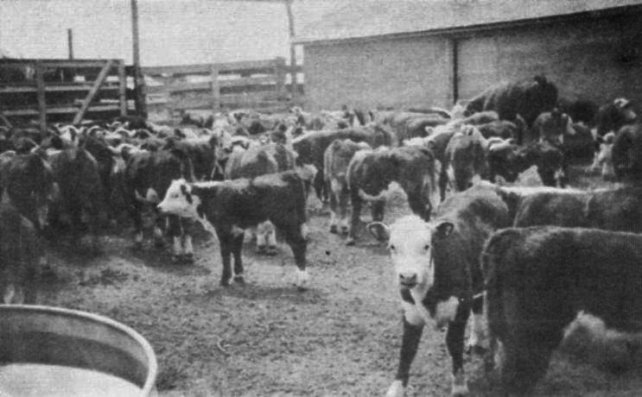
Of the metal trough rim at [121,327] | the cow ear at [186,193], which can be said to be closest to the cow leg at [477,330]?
the cow ear at [186,193]

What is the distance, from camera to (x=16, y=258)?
580cm

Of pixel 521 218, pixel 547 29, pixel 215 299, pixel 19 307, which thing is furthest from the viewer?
pixel 547 29

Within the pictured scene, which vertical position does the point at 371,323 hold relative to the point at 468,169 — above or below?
below

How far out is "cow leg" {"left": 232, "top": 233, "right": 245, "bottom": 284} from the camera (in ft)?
24.4

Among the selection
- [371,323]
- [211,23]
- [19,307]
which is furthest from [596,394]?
[211,23]

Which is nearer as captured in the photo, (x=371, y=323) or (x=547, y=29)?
(x=371, y=323)

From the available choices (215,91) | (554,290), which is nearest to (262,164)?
(554,290)

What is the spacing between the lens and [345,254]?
8516 millimetres

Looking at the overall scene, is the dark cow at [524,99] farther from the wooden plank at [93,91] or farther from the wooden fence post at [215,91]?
the wooden fence post at [215,91]

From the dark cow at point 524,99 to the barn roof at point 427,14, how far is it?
62.5 inches

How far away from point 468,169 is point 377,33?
11.5 metres

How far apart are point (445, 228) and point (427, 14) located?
15.2 m

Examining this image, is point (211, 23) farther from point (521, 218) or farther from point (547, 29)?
point (521, 218)

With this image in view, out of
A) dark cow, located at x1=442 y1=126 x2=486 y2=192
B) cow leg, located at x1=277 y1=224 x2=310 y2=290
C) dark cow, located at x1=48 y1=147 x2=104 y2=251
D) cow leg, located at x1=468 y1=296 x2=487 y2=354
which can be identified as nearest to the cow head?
cow leg, located at x1=468 y1=296 x2=487 y2=354
